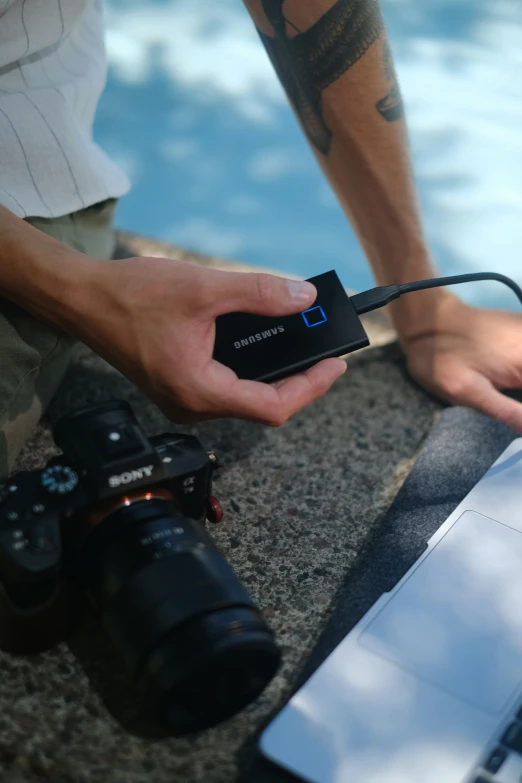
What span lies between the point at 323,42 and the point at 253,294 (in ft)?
1.25

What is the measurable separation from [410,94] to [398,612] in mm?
2373

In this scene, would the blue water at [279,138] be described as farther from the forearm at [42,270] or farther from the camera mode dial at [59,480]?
the camera mode dial at [59,480]

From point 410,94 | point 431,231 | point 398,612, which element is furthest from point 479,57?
point 398,612

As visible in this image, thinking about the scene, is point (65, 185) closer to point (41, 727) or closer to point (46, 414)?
point (46, 414)

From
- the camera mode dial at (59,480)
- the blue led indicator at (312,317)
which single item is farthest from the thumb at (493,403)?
the camera mode dial at (59,480)

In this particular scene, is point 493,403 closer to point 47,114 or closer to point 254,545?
point 254,545

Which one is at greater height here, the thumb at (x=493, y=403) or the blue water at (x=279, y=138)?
the thumb at (x=493, y=403)

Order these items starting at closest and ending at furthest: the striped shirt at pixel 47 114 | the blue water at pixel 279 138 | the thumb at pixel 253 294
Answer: the thumb at pixel 253 294 → the striped shirt at pixel 47 114 → the blue water at pixel 279 138

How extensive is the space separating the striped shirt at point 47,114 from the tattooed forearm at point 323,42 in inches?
8.2

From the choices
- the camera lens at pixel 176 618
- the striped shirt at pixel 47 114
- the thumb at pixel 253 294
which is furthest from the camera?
the striped shirt at pixel 47 114

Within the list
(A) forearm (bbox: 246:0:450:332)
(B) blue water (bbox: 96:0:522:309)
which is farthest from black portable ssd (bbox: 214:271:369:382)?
(B) blue water (bbox: 96:0:522:309)

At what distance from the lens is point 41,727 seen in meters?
0.50

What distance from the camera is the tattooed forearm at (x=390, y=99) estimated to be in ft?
2.74

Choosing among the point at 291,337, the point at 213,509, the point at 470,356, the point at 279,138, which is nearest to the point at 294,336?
the point at 291,337
